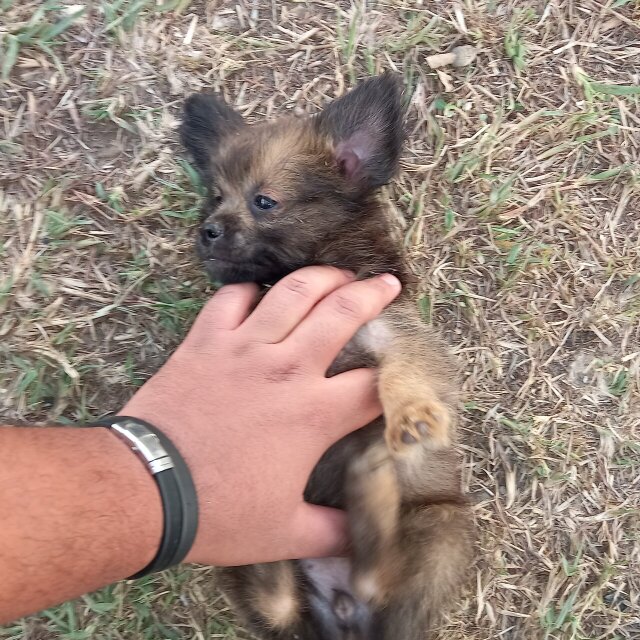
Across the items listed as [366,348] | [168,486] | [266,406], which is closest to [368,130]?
[366,348]

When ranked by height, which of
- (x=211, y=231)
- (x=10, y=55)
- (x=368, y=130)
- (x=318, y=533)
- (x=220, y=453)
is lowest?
(x=318, y=533)

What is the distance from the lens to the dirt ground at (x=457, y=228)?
3258mm

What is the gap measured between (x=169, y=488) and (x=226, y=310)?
0.80 meters

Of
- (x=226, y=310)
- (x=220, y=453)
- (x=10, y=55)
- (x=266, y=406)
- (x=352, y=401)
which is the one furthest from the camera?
(x=10, y=55)

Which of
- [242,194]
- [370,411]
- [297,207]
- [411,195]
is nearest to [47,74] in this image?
[242,194]

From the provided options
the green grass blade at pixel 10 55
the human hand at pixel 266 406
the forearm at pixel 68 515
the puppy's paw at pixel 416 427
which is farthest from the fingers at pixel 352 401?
the green grass blade at pixel 10 55

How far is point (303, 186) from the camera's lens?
2.76 meters

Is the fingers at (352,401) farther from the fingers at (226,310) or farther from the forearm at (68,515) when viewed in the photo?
the forearm at (68,515)

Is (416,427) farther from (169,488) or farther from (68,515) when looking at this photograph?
(68,515)

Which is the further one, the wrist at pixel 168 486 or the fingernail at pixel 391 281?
the fingernail at pixel 391 281

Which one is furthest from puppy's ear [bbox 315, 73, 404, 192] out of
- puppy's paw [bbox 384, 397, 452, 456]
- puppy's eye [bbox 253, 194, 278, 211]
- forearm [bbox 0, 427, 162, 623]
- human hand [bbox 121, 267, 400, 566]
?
forearm [bbox 0, 427, 162, 623]

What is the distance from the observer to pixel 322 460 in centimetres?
270

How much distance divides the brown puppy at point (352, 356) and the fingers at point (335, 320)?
166 mm

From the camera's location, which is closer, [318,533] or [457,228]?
[318,533]
